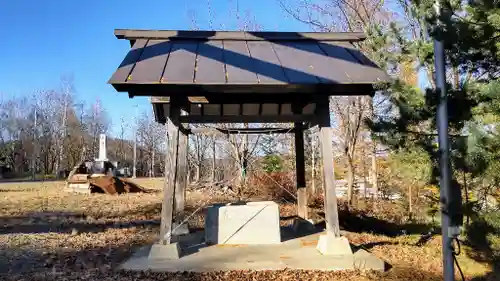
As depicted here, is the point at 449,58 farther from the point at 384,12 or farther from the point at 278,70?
the point at 384,12

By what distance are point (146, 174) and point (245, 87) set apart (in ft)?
150

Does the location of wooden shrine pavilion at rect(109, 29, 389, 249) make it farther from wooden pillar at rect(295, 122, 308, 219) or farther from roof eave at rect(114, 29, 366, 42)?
wooden pillar at rect(295, 122, 308, 219)

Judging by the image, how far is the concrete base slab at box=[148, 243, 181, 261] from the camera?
5926mm

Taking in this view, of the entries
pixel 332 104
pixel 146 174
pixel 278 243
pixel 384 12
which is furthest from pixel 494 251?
pixel 146 174

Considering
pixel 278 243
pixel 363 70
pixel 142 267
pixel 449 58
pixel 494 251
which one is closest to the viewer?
pixel 494 251

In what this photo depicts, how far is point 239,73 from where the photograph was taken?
5.81 m

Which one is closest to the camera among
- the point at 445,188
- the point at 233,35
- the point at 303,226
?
the point at 445,188

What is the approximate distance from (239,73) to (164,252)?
2.73 metres

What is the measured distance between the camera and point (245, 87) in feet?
18.5

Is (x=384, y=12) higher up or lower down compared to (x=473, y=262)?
higher up

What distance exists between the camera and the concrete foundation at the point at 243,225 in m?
7.06

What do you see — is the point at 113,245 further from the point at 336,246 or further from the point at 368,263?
the point at 368,263

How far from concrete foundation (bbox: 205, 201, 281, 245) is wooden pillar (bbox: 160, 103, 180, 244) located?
114cm

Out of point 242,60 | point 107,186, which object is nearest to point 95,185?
point 107,186
